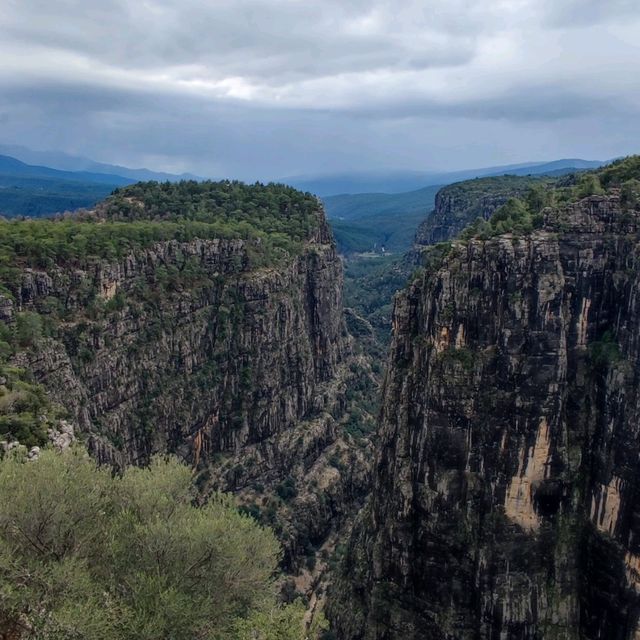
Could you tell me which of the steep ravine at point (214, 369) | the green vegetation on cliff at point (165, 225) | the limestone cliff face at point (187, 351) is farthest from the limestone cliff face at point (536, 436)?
the green vegetation on cliff at point (165, 225)

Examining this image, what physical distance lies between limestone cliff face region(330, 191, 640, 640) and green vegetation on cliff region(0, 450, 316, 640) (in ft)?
68.3

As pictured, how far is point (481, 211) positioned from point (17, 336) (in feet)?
419

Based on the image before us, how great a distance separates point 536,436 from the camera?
40562 millimetres

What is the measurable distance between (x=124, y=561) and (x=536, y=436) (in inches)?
1125

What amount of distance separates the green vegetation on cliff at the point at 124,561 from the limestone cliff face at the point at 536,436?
20.8m

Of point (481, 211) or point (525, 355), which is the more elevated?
point (481, 211)

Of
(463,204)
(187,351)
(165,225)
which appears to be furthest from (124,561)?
(463,204)

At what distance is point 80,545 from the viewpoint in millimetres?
21234

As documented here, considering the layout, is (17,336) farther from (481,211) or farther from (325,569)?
(481,211)

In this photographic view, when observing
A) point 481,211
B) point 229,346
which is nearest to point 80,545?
point 229,346

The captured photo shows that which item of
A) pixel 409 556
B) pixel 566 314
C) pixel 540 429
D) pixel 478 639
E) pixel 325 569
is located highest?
pixel 566 314

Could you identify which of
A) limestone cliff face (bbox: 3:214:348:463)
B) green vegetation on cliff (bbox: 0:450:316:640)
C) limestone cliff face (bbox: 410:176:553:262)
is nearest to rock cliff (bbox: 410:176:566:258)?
limestone cliff face (bbox: 410:176:553:262)

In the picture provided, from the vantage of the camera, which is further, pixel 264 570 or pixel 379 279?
pixel 379 279

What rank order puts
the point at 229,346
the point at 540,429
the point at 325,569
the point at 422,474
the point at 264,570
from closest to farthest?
1. the point at 264,570
2. the point at 540,429
3. the point at 422,474
4. the point at 325,569
5. the point at 229,346
